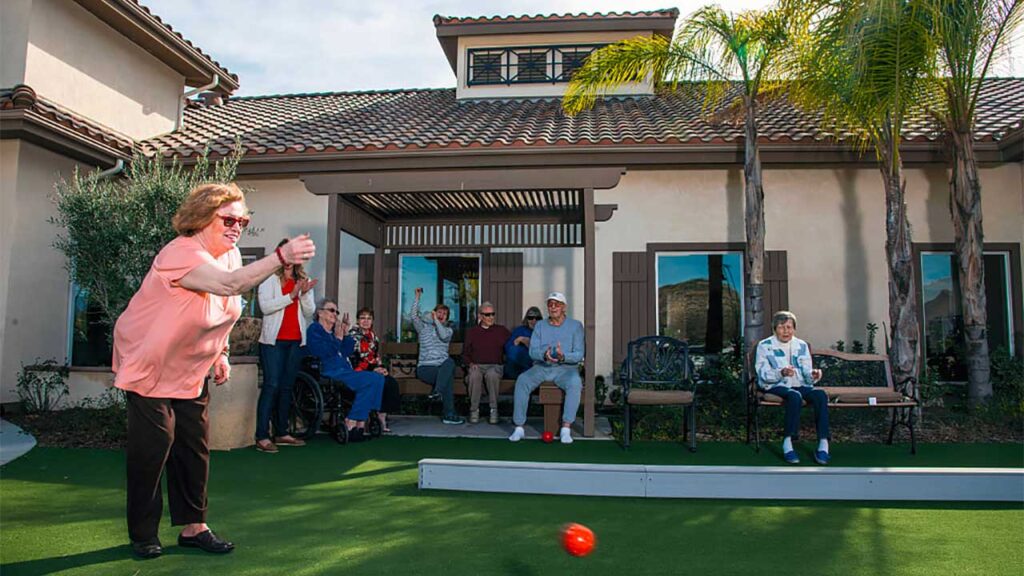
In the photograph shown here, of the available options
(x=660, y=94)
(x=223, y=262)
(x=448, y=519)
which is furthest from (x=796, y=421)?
(x=660, y=94)

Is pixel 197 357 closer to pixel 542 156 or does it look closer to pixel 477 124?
pixel 542 156

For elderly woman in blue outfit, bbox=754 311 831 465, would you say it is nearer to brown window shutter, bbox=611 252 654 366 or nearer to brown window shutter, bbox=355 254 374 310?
brown window shutter, bbox=611 252 654 366

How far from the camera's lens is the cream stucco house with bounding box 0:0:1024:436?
8.58 meters

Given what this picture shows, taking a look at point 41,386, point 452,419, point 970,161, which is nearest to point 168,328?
point 452,419

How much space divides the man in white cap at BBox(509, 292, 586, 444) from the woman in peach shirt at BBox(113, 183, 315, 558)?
3889 millimetres

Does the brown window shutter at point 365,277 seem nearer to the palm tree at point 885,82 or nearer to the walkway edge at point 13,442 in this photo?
the walkway edge at point 13,442

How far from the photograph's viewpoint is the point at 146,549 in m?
3.37

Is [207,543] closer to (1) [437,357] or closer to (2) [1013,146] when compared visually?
(1) [437,357]

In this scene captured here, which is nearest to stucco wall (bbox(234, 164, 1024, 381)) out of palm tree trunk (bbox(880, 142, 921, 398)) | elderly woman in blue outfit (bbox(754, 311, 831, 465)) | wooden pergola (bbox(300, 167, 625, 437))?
wooden pergola (bbox(300, 167, 625, 437))

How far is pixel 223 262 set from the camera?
344 cm

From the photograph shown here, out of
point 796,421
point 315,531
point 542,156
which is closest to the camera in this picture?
point 315,531

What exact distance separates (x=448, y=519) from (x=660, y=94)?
10.1 m

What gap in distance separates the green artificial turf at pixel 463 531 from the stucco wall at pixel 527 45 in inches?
343

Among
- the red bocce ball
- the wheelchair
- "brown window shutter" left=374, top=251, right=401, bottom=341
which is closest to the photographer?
the red bocce ball
